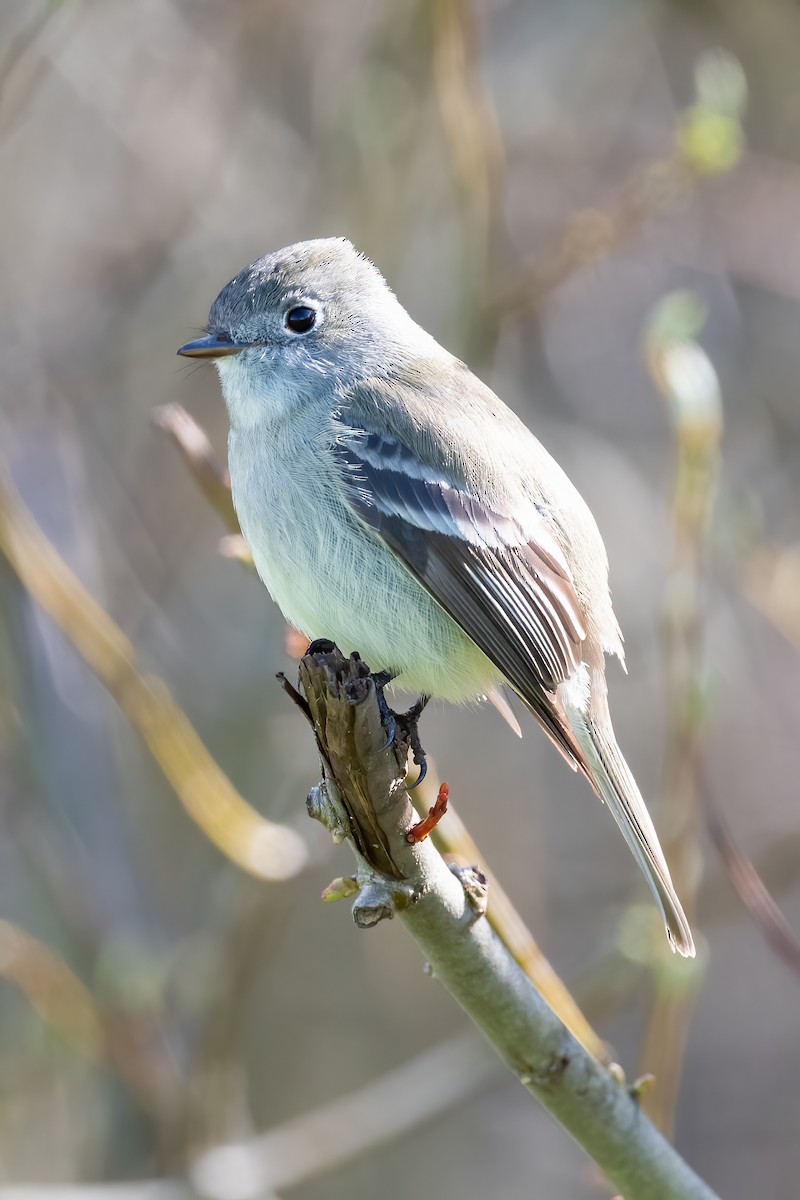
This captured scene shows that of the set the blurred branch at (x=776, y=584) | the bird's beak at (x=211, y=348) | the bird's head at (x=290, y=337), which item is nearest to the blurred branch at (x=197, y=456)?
the bird's head at (x=290, y=337)

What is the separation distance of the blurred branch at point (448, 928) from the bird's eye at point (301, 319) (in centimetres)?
119

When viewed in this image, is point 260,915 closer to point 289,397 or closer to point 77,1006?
point 77,1006

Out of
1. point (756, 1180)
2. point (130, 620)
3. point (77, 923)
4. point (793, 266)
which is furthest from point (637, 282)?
point (756, 1180)

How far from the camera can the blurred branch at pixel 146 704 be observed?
354 centimetres

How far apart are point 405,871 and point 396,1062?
4.09 meters

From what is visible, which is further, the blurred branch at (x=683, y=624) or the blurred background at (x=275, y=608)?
the blurred background at (x=275, y=608)

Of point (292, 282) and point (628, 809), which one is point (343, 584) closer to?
point (628, 809)

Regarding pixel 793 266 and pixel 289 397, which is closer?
pixel 289 397

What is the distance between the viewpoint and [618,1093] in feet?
8.46

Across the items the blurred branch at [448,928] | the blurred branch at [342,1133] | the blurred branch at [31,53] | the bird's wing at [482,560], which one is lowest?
the blurred branch at [448,928]

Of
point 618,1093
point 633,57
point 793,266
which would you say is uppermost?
point 633,57

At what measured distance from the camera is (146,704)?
12.1ft

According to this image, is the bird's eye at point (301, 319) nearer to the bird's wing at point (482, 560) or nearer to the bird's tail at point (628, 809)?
the bird's wing at point (482, 560)

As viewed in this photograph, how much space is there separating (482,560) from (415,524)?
0.59 ft
